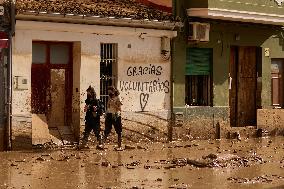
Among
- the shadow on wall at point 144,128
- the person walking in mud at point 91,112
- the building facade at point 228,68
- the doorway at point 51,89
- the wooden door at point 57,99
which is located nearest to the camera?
the person walking in mud at point 91,112

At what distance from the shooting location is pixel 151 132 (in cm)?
1945

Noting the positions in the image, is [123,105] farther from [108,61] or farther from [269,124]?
[269,124]

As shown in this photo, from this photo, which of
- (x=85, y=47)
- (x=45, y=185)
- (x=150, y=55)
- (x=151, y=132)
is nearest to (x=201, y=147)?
(x=151, y=132)

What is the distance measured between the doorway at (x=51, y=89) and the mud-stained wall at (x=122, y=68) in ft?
→ 0.77

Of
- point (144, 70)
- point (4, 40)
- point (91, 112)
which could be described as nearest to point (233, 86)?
point (144, 70)

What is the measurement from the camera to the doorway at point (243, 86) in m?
22.3

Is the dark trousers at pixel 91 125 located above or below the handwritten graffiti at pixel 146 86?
below

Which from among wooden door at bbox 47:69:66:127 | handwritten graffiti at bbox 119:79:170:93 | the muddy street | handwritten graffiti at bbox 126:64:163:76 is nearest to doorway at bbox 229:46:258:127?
handwritten graffiti at bbox 119:79:170:93

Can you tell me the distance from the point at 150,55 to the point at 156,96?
135 cm

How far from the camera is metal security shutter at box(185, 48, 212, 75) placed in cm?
2044

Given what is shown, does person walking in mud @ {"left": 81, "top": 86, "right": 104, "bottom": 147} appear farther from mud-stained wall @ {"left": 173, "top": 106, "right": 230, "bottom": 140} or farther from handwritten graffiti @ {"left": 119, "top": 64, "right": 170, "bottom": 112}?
mud-stained wall @ {"left": 173, "top": 106, "right": 230, "bottom": 140}

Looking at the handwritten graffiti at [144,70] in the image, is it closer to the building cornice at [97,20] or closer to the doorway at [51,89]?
the building cornice at [97,20]

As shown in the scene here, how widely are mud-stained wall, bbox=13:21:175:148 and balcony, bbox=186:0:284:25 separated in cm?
122

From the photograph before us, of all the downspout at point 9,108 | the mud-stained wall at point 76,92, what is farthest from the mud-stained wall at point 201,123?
the downspout at point 9,108
